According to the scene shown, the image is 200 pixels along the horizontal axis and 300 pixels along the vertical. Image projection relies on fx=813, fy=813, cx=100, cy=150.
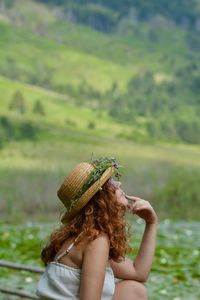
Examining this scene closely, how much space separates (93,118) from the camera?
137875 millimetres

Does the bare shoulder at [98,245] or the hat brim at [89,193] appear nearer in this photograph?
the bare shoulder at [98,245]

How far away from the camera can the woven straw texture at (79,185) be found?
5367mm

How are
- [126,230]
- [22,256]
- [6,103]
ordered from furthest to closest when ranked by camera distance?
[6,103], [22,256], [126,230]

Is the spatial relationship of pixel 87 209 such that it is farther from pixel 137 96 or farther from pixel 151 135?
pixel 137 96

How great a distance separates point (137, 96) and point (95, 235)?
528 feet

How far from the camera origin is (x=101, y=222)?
5367 mm

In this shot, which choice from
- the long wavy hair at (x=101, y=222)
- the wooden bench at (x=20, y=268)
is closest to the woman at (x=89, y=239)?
the long wavy hair at (x=101, y=222)

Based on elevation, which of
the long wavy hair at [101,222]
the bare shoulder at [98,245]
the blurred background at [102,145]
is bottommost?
the bare shoulder at [98,245]

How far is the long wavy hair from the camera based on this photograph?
17.6 feet

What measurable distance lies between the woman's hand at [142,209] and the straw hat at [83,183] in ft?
1.19

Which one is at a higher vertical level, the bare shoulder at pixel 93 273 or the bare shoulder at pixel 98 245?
the bare shoulder at pixel 98 245

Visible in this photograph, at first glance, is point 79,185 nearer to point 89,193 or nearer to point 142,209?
point 89,193

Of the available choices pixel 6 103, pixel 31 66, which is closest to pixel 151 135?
pixel 6 103

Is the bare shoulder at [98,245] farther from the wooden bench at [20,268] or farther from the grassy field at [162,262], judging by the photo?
the wooden bench at [20,268]
